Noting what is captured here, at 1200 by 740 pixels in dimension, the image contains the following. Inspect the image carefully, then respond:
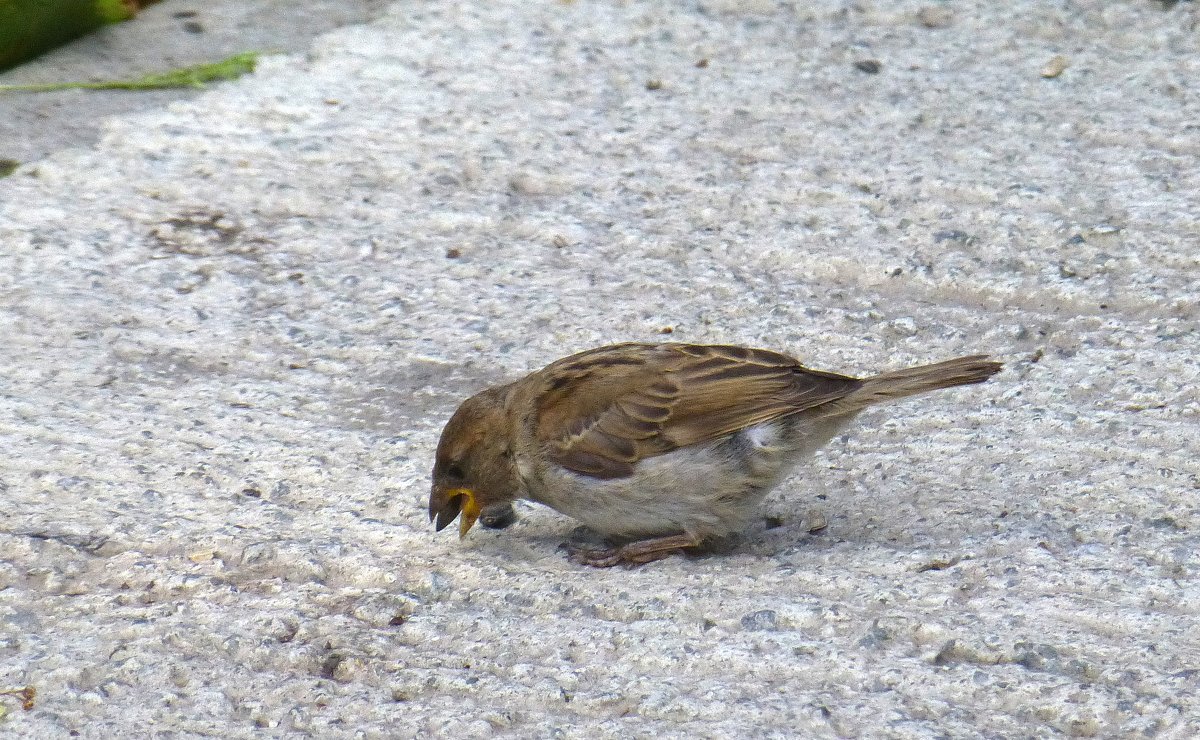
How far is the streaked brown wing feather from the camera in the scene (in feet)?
13.9

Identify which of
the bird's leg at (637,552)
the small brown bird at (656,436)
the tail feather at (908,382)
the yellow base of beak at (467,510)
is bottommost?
the bird's leg at (637,552)

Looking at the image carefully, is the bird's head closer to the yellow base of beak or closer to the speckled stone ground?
the yellow base of beak

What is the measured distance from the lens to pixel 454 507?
4324 mm

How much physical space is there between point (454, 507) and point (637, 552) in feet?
Answer: 1.75

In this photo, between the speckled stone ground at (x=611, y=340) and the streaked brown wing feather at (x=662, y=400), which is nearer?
the speckled stone ground at (x=611, y=340)

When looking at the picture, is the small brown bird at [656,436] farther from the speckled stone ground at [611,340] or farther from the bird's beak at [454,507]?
the speckled stone ground at [611,340]

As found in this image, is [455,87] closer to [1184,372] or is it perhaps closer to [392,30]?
[392,30]

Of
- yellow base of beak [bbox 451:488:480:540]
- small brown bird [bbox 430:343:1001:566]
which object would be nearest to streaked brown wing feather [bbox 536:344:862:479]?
small brown bird [bbox 430:343:1001:566]

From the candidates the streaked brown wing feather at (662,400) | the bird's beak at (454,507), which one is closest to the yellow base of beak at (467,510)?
the bird's beak at (454,507)

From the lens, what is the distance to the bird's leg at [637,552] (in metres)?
4.30

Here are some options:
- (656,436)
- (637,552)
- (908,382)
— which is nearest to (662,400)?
(656,436)

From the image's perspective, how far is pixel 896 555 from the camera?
4113 mm

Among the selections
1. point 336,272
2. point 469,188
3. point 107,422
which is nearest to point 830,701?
point 107,422

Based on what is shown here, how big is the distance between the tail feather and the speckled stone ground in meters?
0.37
